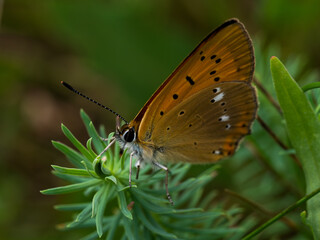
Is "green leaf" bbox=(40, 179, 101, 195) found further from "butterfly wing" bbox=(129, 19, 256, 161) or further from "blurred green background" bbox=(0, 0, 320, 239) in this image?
"blurred green background" bbox=(0, 0, 320, 239)

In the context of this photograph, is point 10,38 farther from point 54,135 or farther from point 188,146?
point 188,146

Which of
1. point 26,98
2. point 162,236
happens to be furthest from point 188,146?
point 26,98

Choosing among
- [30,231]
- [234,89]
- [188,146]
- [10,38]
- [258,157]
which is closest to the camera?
[234,89]

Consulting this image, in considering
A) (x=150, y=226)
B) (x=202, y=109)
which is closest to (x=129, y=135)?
(x=202, y=109)

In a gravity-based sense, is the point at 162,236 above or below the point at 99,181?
below

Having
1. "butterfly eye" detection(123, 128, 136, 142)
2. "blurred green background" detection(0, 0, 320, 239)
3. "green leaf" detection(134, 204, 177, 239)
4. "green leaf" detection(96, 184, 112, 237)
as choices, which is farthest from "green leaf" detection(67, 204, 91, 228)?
"blurred green background" detection(0, 0, 320, 239)

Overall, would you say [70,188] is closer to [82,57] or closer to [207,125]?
[207,125]

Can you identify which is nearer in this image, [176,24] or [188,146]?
[188,146]

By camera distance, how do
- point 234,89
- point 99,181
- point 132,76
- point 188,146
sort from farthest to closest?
1. point 132,76
2. point 188,146
3. point 234,89
4. point 99,181

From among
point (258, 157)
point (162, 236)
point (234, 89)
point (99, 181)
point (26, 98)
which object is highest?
point (26, 98)
